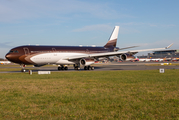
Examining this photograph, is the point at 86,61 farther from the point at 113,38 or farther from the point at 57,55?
the point at 113,38

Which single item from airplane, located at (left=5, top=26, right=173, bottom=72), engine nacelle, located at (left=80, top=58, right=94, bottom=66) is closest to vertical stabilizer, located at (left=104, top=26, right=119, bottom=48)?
airplane, located at (left=5, top=26, right=173, bottom=72)

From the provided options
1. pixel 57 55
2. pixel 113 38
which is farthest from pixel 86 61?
pixel 113 38

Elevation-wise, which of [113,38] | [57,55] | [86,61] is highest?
[113,38]

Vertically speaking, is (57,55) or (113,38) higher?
(113,38)

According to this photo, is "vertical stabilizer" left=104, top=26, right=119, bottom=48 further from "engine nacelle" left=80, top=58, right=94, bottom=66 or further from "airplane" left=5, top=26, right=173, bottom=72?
"engine nacelle" left=80, top=58, right=94, bottom=66

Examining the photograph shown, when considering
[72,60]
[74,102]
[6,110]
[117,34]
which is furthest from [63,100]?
[117,34]

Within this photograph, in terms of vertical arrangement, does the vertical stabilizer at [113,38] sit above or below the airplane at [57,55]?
above

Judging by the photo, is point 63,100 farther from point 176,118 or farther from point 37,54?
point 37,54

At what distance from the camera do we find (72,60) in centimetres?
3997

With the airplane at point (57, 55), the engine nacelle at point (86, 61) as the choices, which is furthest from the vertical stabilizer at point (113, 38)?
the engine nacelle at point (86, 61)

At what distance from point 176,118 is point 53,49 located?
33.4 m

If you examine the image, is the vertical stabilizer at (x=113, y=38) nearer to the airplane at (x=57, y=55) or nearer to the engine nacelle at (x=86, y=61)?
the airplane at (x=57, y=55)

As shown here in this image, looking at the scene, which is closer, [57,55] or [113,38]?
[57,55]

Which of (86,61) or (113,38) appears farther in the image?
(113,38)
